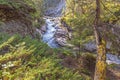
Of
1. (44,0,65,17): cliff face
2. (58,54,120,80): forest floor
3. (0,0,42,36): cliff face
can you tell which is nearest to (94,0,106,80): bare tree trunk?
(58,54,120,80): forest floor

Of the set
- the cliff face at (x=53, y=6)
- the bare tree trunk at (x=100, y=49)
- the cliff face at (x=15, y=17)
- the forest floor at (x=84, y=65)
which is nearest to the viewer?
the bare tree trunk at (x=100, y=49)

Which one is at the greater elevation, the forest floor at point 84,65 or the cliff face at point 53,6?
the cliff face at point 53,6

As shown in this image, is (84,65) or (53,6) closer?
(84,65)

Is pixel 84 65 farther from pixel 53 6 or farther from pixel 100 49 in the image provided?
pixel 53 6

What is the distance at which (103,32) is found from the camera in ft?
26.3

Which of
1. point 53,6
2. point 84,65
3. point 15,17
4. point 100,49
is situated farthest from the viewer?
point 53,6

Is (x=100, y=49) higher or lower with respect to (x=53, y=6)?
lower

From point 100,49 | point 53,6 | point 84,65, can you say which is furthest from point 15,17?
point 53,6

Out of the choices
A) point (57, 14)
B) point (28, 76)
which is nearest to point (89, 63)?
point (28, 76)

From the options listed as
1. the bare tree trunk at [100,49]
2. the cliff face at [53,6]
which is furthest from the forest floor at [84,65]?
Result: the cliff face at [53,6]

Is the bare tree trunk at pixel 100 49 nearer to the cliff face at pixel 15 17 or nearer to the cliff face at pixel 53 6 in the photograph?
the cliff face at pixel 15 17

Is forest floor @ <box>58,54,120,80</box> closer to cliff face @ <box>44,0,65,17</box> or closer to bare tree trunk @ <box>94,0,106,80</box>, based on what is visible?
bare tree trunk @ <box>94,0,106,80</box>

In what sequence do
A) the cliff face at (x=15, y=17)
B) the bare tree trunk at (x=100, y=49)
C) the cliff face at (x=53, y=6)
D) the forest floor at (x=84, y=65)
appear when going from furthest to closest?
1. the cliff face at (x=53, y=6)
2. the cliff face at (x=15, y=17)
3. the forest floor at (x=84, y=65)
4. the bare tree trunk at (x=100, y=49)

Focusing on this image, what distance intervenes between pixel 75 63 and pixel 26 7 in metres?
5.14
